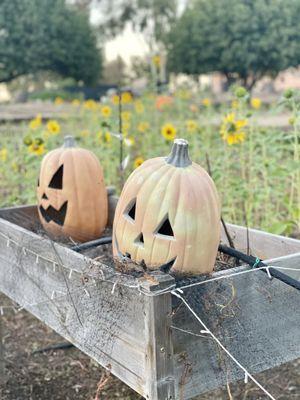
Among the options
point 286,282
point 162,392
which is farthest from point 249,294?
point 162,392

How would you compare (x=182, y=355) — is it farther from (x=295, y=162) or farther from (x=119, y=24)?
(x=119, y=24)

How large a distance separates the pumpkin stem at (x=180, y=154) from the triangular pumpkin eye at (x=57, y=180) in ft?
2.27

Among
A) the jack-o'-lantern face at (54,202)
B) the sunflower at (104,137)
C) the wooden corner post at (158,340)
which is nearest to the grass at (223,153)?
the sunflower at (104,137)

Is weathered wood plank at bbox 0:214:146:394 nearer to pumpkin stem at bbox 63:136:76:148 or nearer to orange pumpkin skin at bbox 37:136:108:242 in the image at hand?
orange pumpkin skin at bbox 37:136:108:242

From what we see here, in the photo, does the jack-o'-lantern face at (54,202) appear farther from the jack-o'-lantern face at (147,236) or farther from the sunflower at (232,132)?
the sunflower at (232,132)

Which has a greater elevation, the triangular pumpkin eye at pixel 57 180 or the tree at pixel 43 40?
the tree at pixel 43 40

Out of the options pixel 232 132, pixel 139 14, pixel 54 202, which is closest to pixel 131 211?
pixel 54 202

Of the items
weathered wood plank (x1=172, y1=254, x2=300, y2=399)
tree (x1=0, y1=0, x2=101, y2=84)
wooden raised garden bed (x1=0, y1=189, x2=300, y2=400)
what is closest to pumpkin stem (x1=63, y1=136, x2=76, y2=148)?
wooden raised garden bed (x1=0, y1=189, x2=300, y2=400)

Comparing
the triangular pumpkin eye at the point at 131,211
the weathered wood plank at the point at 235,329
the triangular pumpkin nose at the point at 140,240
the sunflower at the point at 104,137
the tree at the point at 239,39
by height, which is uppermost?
the tree at the point at 239,39

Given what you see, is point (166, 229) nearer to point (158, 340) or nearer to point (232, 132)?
point (158, 340)

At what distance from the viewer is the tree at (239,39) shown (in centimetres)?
1827

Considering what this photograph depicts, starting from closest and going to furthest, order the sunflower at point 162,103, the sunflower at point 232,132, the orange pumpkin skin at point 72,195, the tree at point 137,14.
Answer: the orange pumpkin skin at point 72,195 < the sunflower at point 232,132 < the sunflower at point 162,103 < the tree at point 137,14

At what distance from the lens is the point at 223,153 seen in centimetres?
414

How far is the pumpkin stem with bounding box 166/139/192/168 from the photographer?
58.2 inches
